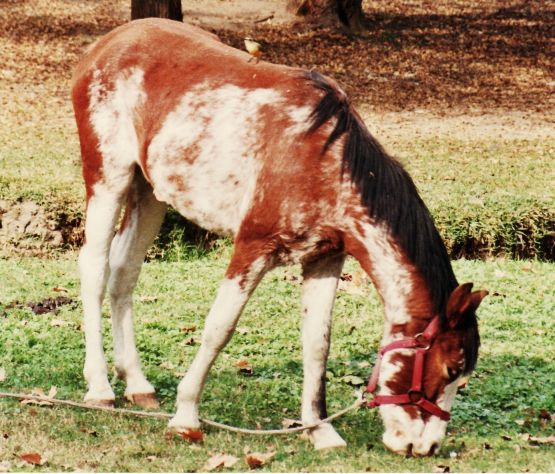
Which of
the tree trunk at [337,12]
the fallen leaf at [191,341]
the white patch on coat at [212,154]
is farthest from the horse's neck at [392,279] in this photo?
the tree trunk at [337,12]

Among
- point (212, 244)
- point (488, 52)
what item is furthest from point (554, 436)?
point (488, 52)

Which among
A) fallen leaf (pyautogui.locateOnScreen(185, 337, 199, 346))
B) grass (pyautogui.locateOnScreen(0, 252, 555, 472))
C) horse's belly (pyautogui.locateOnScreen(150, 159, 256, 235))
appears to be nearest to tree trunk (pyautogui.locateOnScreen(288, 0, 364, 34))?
grass (pyautogui.locateOnScreen(0, 252, 555, 472))

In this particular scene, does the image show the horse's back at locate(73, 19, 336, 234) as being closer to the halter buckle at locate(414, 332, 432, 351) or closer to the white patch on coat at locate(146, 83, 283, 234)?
the white patch on coat at locate(146, 83, 283, 234)

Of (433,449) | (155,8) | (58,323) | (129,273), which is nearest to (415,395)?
(433,449)

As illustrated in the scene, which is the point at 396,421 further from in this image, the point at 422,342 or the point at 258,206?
the point at 258,206

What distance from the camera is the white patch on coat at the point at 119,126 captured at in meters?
6.33

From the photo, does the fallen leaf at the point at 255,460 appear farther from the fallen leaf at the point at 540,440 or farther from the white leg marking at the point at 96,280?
the fallen leaf at the point at 540,440

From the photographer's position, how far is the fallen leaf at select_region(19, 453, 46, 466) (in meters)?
5.37

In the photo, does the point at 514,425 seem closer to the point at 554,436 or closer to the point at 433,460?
the point at 554,436

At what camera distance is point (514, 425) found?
6430 millimetres

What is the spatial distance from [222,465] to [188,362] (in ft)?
7.14

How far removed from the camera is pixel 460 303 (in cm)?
505

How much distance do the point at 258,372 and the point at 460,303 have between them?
2.65 m

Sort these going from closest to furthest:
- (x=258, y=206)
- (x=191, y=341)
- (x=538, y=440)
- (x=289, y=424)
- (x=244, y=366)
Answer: (x=258, y=206)
(x=538, y=440)
(x=289, y=424)
(x=244, y=366)
(x=191, y=341)
